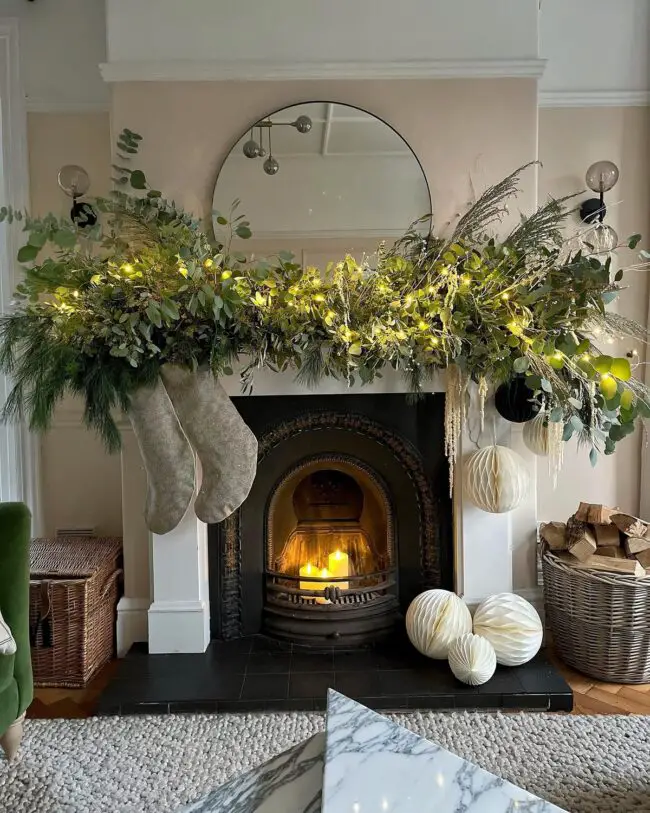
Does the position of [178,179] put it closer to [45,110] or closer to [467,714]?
[45,110]

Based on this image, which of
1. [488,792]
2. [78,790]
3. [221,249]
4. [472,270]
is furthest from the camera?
[221,249]

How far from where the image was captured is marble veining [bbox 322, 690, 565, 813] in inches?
38.3

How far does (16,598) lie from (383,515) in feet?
4.20

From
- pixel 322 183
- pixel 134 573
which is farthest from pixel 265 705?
pixel 322 183

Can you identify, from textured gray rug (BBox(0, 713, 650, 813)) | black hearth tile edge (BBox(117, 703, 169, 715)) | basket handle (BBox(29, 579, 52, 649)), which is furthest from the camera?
basket handle (BBox(29, 579, 52, 649))

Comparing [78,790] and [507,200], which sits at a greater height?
[507,200]

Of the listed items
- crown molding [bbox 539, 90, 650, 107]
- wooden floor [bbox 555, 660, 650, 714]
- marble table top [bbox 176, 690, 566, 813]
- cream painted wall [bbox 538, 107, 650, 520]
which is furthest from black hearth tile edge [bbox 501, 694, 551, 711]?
crown molding [bbox 539, 90, 650, 107]

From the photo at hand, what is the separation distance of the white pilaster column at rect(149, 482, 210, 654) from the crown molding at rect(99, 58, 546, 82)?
1.54 metres

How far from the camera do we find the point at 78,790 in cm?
165

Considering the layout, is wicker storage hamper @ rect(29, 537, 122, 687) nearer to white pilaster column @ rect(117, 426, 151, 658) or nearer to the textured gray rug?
white pilaster column @ rect(117, 426, 151, 658)

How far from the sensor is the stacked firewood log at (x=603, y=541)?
220 centimetres

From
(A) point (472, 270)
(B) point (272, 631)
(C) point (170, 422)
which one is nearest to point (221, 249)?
(C) point (170, 422)

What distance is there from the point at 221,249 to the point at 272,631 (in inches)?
53.8

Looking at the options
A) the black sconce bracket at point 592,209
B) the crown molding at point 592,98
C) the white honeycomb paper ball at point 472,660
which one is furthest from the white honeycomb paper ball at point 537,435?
the crown molding at point 592,98
